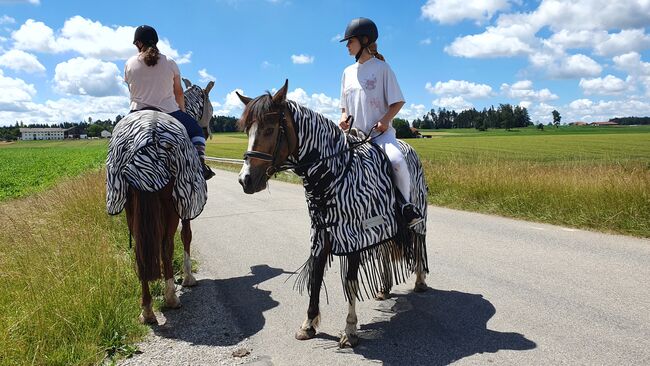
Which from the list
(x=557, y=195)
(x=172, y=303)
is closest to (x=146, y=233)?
(x=172, y=303)

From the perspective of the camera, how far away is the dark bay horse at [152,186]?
3.97 m

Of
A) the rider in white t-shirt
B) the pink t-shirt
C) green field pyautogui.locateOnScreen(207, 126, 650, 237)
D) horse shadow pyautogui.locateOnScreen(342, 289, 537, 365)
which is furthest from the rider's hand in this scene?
green field pyautogui.locateOnScreen(207, 126, 650, 237)

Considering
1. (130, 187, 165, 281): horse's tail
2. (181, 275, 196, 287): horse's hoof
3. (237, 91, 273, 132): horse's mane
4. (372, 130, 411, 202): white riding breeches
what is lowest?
(181, 275, 196, 287): horse's hoof

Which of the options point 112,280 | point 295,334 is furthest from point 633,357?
point 112,280

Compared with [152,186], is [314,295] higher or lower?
lower

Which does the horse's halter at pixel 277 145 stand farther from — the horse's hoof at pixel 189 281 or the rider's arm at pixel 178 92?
the horse's hoof at pixel 189 281

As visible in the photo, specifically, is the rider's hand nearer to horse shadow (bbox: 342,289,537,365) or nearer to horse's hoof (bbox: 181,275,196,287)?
horse shadow (bbox: 342,289,537,365)

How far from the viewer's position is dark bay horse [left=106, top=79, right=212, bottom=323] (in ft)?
13.0

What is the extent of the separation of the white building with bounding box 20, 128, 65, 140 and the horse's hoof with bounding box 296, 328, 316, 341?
172m

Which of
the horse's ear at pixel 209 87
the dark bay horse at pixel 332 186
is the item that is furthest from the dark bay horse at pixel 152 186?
the horse's ear at pixel 209 87

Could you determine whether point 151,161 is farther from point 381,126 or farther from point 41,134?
point 41,134

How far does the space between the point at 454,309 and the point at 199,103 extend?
406 centimetres

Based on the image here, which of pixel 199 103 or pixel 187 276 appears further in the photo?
pixel 199 103

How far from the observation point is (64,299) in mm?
3803
